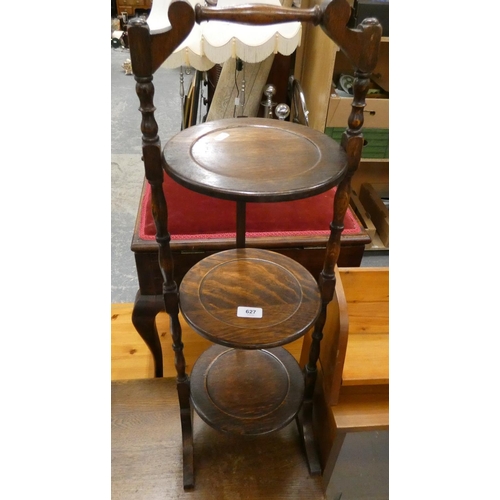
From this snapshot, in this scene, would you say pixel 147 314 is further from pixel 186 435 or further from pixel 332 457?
pixel 332 457

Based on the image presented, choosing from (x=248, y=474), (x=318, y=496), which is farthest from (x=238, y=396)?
(x=318, y=496)

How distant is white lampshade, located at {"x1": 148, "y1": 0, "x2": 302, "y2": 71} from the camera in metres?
1.40

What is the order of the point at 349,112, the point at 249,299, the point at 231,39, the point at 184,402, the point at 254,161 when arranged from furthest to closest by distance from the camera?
the point at 349,112, the point at 231,39, the point at 184,402, the point at 249,299, the point at 254,161

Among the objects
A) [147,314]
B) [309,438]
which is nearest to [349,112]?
[147,314]

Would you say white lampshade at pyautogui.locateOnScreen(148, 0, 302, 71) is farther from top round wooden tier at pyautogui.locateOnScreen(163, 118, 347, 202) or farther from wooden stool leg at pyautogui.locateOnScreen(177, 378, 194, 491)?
wooden stool leg at pyautogui.locateOnScreen(177, 378, 194, 491)

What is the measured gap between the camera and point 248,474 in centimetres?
101

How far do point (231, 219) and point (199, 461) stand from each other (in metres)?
0.60

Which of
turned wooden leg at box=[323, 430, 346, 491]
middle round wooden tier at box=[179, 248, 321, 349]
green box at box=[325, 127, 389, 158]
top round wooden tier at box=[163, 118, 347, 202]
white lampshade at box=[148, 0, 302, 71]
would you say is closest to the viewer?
top round wooden tier at box=[163, 118, 347, 202]

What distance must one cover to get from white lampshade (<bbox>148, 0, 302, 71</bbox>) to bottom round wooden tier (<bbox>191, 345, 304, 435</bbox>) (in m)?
0.93

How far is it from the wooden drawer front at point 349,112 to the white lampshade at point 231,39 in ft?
1.63

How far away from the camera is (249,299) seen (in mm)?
898

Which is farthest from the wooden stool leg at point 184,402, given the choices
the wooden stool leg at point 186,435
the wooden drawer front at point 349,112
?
the wooden drawer front at point 349,112

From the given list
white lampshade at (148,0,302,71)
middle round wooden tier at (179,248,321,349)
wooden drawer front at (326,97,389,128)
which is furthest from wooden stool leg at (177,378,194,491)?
wooden drawer front at (326,97,389,128)

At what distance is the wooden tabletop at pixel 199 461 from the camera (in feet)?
3.24
